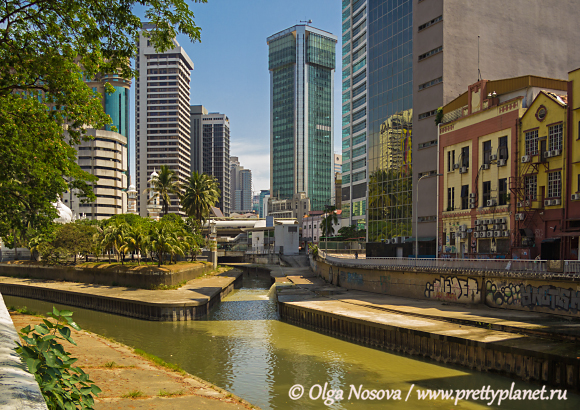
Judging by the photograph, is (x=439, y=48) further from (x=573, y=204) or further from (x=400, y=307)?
(x=400, y=307)

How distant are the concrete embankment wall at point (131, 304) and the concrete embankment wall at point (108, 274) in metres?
4.72

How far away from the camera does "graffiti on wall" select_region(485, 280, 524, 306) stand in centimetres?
3009

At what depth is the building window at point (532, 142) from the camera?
3903 cm

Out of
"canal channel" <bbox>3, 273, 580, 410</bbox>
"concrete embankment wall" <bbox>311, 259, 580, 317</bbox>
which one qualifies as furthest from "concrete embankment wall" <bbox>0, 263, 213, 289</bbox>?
"concrete embankment wall" <bbox>311, 259, 580, 317</bbox>

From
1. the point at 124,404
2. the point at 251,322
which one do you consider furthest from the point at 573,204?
the point at 124,404

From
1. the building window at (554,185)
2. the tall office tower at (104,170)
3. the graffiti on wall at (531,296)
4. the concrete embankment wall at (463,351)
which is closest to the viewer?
the concrete embankment wall at (463,351)

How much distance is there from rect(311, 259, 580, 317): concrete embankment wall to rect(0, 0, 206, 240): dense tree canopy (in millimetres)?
25315

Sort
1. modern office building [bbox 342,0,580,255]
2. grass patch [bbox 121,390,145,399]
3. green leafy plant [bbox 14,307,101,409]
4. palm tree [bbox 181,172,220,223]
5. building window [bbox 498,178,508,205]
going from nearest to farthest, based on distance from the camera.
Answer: green leafy plant [bbox 14,307,101,409] < grass patch [bbox 121,390,145,399] < building window [bbox 498,178,508,205] < modern office building [bbox 342,0,580,255] < palm tree [bbox 181,172,220,223]

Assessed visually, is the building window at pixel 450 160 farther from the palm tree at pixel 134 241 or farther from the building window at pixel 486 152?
the palm tree at pixel 134 241

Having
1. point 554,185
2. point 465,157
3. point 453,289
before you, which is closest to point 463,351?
point 453,289

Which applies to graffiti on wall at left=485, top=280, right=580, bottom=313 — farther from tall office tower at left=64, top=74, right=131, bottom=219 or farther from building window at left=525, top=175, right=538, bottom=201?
tall office tower at left=64, top=74, right=131, bottom=219

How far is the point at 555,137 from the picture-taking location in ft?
122

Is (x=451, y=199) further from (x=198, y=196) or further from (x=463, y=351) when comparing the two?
(x=198, y=196)

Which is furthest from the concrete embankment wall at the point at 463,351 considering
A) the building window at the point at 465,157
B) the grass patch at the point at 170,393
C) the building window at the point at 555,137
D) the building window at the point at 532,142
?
the building window at the point at 465,157
